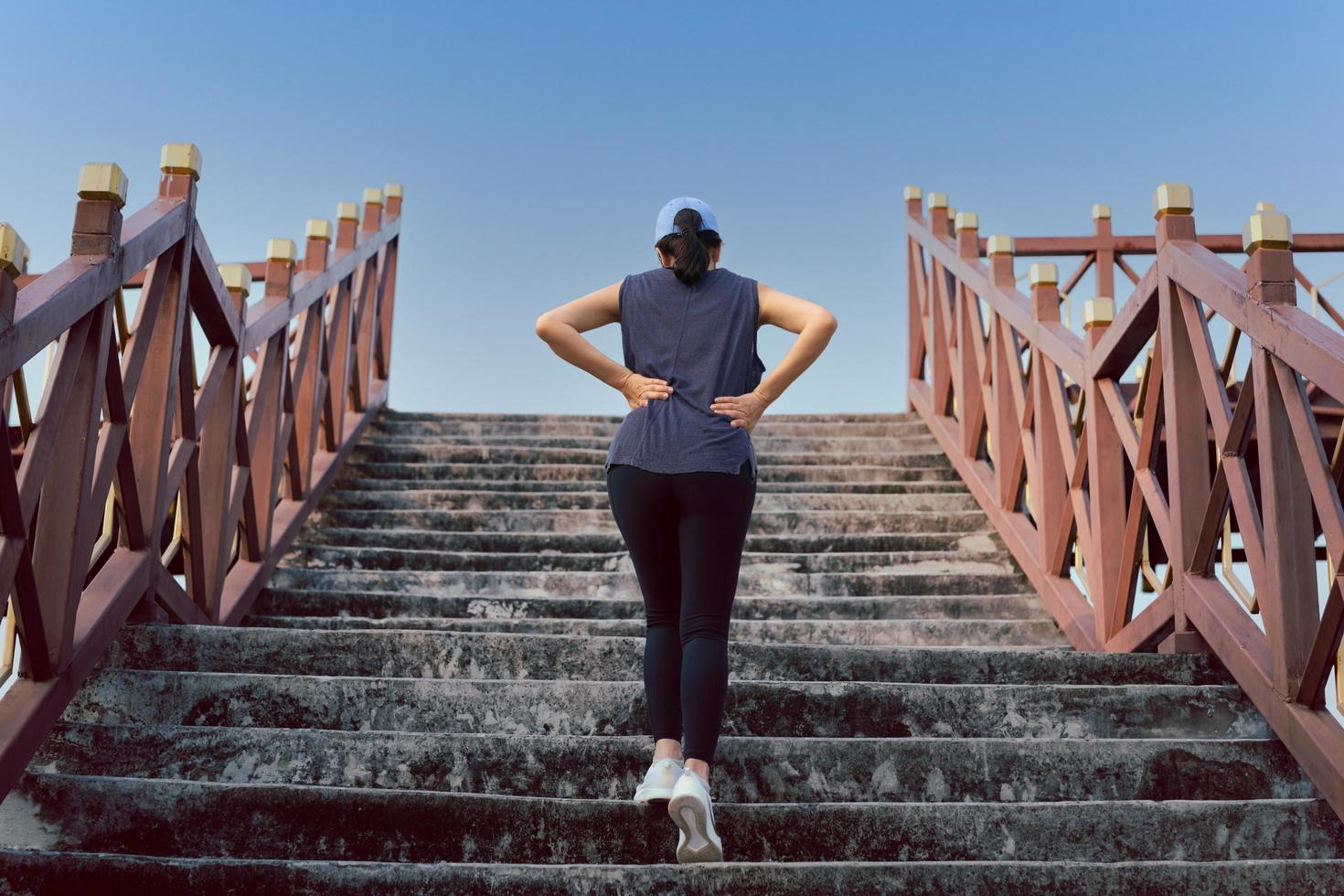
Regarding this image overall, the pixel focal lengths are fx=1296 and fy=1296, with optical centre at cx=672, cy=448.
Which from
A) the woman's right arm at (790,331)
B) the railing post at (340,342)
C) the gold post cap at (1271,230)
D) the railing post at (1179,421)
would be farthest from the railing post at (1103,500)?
the railing post at (340,342)

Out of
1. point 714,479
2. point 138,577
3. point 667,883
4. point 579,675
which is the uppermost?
point 714,479

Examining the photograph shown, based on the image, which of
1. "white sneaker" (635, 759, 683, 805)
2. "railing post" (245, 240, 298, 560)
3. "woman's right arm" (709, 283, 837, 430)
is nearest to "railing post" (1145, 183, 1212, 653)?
"woman's right arm" (709, 283, 837, 430)

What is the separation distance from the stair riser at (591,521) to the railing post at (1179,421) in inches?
68.3

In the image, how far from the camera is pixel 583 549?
500cm

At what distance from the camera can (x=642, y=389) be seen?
103 inches

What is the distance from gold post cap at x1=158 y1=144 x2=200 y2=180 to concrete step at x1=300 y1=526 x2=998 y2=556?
1.85m

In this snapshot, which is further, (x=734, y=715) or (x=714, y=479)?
(x=734, y=715)

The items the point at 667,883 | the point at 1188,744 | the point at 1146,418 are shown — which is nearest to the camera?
the point at 667,883

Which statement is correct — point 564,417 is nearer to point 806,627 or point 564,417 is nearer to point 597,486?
point 597,486

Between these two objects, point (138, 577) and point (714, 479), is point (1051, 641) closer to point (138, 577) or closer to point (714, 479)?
point (714, 479)

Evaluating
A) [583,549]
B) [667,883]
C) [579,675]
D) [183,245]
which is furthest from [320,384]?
[667,883]

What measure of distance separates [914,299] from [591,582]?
138 inches

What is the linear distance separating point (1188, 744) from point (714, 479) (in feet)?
4.26

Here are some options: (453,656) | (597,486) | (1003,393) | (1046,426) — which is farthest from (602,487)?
(453,656)
